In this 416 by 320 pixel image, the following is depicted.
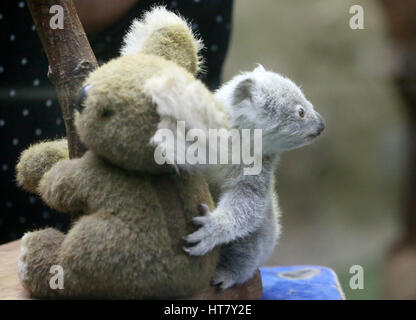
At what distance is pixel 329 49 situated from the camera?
3016mm

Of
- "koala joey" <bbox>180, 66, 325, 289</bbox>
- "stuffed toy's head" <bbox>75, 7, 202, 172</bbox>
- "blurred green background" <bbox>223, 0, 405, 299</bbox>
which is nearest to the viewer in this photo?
"stuffed toy's head" <bbox>75, 7, 202, 172</bbox>

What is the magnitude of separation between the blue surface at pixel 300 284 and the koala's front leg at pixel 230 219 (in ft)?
1.05

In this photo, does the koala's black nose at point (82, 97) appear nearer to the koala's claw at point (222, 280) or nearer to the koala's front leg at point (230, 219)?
the koala's front leg at point (230, 219)

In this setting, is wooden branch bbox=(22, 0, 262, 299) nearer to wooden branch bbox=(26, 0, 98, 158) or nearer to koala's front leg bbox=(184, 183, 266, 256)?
wooden branch bbox=(26, 0, 98, 158)

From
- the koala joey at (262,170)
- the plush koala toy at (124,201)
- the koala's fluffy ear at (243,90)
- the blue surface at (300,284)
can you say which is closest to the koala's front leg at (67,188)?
the plush koala toy at (124,201)

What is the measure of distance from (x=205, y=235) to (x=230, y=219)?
0.05 meters

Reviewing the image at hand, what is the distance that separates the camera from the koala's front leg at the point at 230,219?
80 centimetres

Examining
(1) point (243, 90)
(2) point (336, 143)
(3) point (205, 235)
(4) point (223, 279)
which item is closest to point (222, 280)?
(4) point (223, 279)

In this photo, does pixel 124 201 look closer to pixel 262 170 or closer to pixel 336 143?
pixel 262 170

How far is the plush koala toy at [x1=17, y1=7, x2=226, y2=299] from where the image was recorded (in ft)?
2.45

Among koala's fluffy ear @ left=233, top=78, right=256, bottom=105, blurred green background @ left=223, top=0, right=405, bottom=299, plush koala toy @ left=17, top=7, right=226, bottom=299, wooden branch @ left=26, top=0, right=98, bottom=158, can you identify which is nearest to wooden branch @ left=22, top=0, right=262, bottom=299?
wooden branch @ left=26, top=0, right=98, bottom=158
